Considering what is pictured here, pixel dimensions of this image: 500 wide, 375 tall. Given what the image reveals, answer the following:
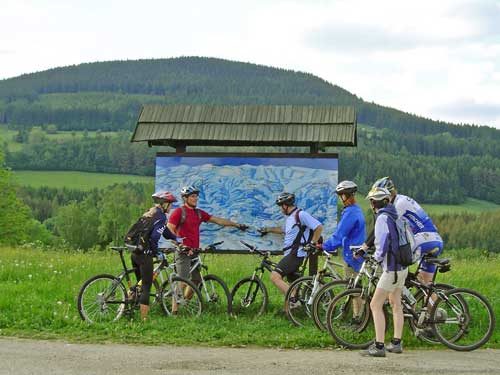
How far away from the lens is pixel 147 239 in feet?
34.0

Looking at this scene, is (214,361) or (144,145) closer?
Result: (214,361)

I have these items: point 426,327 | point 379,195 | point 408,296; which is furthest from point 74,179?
point 379,195

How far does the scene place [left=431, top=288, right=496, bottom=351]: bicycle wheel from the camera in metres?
8.92

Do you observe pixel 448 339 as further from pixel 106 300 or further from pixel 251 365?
pixel 106 300

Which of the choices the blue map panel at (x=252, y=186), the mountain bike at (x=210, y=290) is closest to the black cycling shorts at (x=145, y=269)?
the mountain bike at (x=210, y=290)

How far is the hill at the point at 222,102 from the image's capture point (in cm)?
10375

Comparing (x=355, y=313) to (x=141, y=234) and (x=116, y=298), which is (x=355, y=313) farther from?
(x=116, y=298)

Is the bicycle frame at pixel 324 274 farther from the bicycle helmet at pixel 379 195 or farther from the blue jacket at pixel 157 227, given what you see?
the blue jacket at pixel 157 227

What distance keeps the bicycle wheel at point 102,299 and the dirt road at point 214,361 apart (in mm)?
1288

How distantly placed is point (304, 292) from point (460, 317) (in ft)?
7.77

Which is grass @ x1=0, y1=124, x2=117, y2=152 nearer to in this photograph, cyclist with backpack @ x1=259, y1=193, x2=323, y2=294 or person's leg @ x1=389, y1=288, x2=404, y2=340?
cyclist with backpack @ x1=259, y1=193, x2=323, y2=294

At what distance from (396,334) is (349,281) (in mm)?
1153

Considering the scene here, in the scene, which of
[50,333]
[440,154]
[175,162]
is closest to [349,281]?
[50,333]

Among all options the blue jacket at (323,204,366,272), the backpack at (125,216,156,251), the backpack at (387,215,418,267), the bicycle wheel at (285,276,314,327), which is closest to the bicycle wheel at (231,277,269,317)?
the bicycle wheel at (285,276,314,327)
